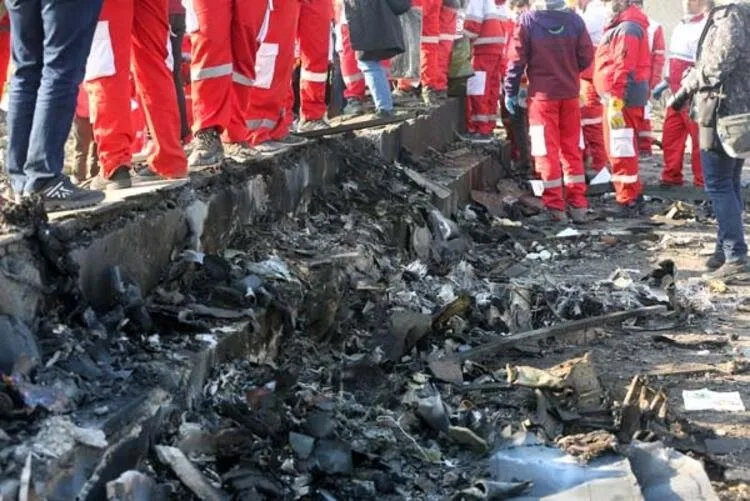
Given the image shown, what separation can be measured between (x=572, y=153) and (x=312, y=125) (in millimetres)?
3200

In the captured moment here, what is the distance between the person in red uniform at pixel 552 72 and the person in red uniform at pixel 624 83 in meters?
0.48

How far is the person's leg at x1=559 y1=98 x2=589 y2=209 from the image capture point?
926 cm

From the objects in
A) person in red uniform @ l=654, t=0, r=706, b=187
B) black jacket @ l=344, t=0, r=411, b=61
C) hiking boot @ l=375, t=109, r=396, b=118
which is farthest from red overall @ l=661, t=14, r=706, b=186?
black jacket @ l=344, t=0, r=411, b=61

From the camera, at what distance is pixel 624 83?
968 cm

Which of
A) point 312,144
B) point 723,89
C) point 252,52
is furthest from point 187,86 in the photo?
point 723,89

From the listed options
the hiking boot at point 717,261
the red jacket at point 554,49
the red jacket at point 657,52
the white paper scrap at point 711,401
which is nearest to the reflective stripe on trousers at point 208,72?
the white paper scrap at point 711,401

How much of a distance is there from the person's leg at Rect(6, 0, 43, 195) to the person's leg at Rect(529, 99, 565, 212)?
5.91 metres

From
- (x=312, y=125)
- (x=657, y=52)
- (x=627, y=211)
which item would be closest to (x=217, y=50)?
(x=312, y=125)

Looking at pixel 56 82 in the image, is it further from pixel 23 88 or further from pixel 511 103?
pixel 511 103

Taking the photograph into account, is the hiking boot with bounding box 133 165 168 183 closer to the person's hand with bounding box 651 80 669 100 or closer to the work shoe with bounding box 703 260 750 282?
the work shoe with bounding box 703 260 750 282

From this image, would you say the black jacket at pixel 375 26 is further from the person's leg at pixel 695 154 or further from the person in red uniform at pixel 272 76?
the person's leg at pixel 695 154

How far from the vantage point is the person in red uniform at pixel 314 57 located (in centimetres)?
702

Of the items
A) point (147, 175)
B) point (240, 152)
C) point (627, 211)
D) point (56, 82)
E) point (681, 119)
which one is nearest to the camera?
point (56, 82)

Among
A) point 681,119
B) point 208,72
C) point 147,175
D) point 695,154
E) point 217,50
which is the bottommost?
point 695,154
